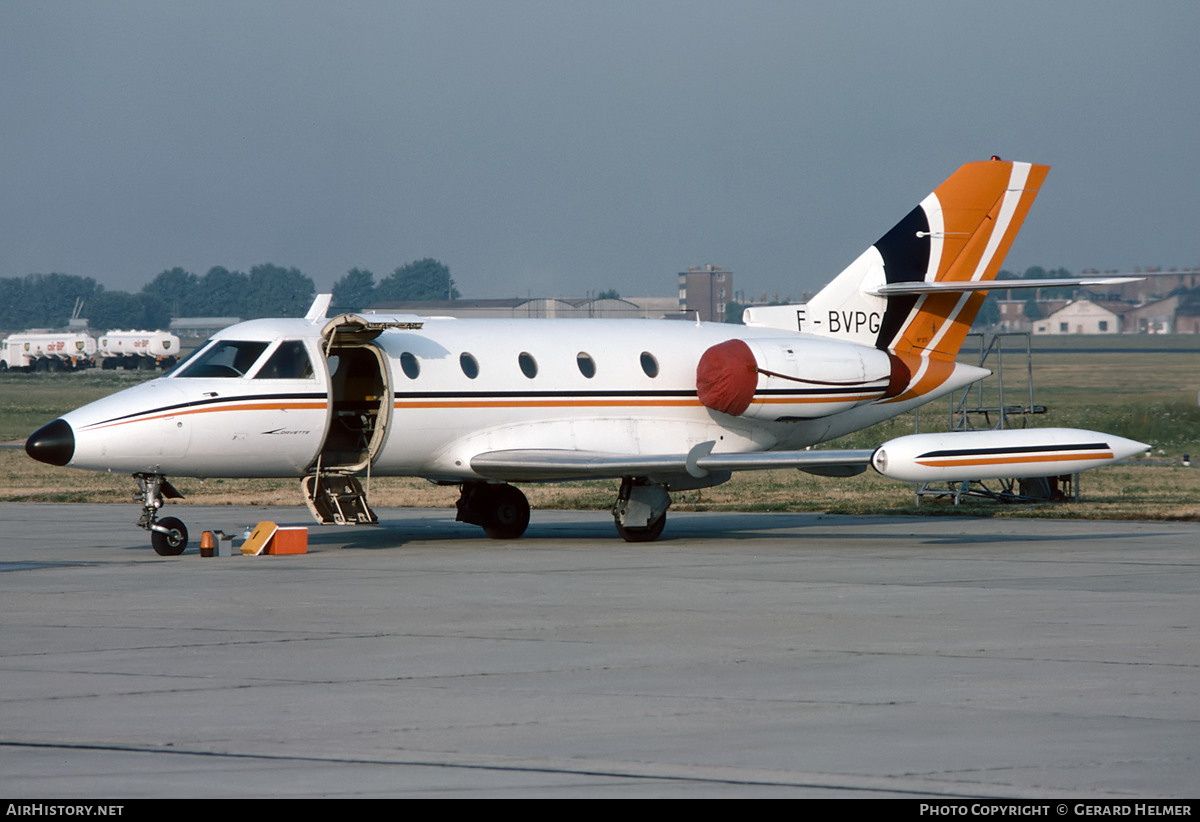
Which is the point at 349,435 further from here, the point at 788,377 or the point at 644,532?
the point at 788,377

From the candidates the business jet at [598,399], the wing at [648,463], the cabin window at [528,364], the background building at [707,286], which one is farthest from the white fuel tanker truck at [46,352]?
the wing at [648,463]

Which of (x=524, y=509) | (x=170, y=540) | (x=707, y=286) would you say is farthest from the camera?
(x=707, y=286)

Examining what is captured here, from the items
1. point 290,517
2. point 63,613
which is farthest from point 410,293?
point 63,613

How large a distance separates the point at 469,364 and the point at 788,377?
4.60 m

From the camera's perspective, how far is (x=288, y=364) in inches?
797

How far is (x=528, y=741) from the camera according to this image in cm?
863

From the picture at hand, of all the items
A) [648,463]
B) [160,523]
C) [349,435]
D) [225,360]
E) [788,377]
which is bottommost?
[160,523]

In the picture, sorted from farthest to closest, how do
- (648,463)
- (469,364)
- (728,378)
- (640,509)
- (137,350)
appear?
(137,350) < (728,378) < (469,364) < (640,509) < (648,463)

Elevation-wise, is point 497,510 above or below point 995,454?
below

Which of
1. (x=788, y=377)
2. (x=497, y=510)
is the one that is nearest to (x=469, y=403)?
(x=497, y=510)

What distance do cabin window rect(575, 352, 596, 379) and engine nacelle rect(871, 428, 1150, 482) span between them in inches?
186

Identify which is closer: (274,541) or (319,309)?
(274,541)

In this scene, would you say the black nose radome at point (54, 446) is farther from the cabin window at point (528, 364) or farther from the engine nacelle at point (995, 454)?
the engine nacelle at point (995, 454)

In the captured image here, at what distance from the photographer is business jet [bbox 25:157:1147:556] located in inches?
770
